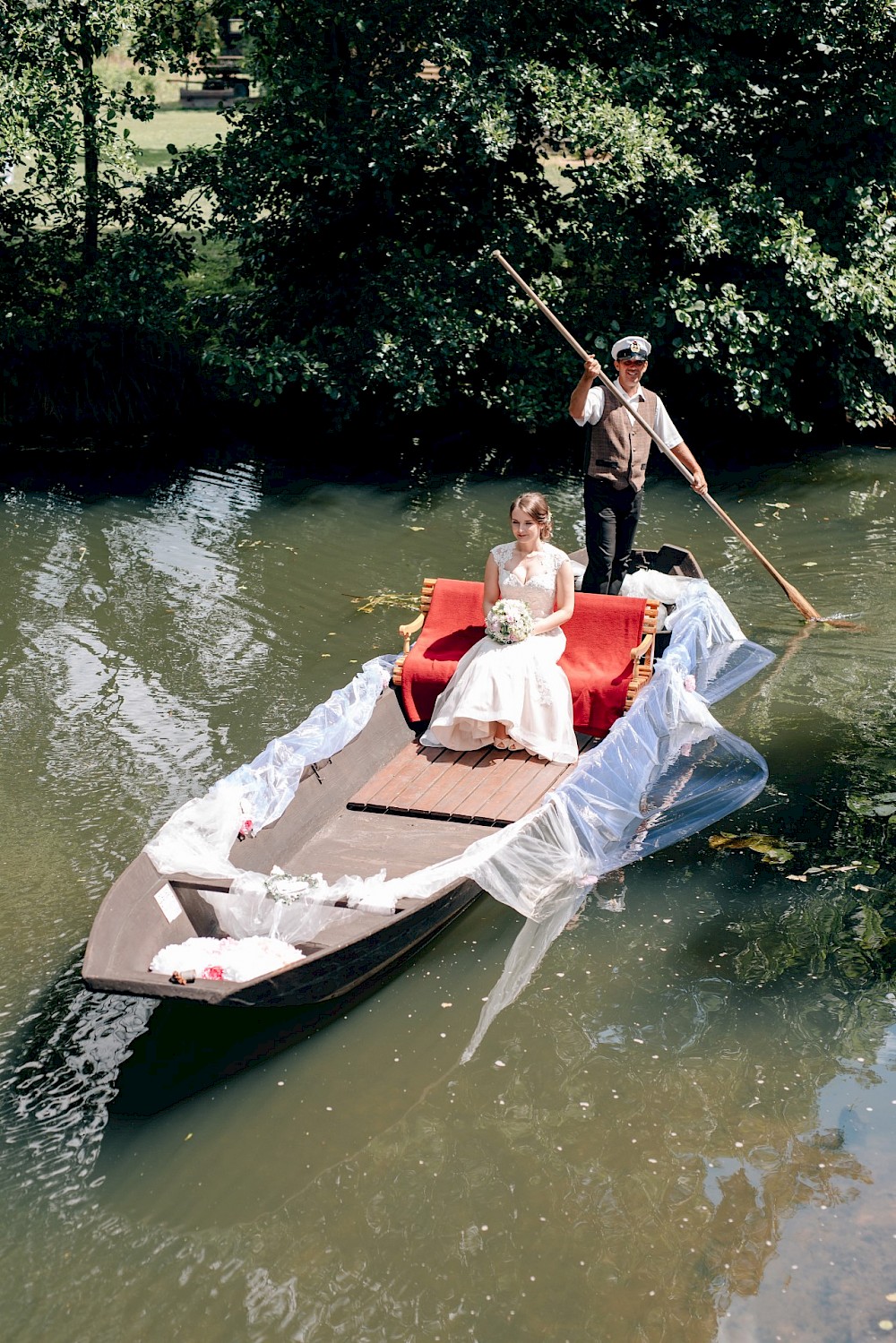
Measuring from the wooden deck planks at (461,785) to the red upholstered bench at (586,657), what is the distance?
1.39 feet

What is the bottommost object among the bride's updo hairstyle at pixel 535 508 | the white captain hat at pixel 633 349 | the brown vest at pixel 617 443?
the bride's updo hairstyle at pixel 535 508

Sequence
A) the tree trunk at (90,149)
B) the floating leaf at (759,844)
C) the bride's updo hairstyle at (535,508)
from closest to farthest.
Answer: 1. the floating leaf at (759,844)
2. the bride's updo hairstyle at (535,508)
3. the tree trunk at (90,149)

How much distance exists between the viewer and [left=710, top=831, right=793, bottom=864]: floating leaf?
279 inches

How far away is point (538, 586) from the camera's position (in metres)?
7.78

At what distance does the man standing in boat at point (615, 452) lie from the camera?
8758 mm

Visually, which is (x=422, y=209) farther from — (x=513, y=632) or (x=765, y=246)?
(x=513, y=632)

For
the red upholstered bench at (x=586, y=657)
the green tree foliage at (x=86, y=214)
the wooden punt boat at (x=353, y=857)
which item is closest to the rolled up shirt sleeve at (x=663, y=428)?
the red upholstered bench at (x=586, y=657)

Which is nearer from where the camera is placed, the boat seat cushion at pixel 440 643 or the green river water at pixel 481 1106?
the green river water at pixel 481 1106

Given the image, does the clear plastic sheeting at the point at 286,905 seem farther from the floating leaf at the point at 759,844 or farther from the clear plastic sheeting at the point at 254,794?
the floating leaf at the point at 759,844

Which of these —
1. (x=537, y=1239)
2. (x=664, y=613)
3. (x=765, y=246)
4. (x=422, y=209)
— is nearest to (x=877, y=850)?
(x=664, y=613)

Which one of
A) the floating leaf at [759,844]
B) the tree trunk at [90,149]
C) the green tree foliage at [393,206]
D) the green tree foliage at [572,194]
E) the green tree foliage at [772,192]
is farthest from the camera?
the tree trunk at [90,149]

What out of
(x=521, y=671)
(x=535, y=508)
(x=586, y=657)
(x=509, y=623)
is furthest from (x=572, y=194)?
(x=521, y=671)

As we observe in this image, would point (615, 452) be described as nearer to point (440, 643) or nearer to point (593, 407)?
point (593, 407)

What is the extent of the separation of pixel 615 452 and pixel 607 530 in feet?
1.75
